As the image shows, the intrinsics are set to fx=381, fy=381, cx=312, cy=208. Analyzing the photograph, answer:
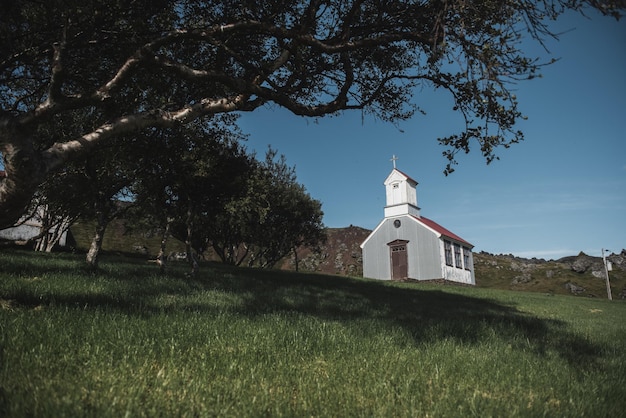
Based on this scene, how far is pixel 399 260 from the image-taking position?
1946 inches

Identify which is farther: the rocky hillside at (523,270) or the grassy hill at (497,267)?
the rocky hillside at (523,270)

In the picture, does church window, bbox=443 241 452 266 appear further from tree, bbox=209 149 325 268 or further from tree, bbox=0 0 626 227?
tree, bbox=0 0 626 227

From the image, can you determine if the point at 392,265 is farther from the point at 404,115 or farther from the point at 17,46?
the point at 17,46

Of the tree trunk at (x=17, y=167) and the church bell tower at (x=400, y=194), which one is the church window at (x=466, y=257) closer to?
the church bell tower at (x=400, y=194)

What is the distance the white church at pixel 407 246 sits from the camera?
155ft

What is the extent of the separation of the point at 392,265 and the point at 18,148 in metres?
47.1

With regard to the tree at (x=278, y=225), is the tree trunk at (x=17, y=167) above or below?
below

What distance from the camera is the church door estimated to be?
161 feet

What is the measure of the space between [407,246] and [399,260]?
215 cm

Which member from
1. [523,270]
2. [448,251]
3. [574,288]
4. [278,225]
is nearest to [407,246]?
[448,251]

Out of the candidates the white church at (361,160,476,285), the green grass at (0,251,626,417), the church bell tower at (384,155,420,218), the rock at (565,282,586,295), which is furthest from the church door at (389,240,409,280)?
A: the green grass at (0,251,626,417)

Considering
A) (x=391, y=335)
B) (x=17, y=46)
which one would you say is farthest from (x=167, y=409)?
(x=17, y=46)


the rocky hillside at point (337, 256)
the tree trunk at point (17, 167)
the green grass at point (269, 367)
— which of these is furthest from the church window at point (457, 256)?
the tree trunk at point (17, 167)

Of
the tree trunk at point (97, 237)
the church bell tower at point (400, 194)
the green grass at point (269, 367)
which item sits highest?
the church bell tower at point (400, 194)
